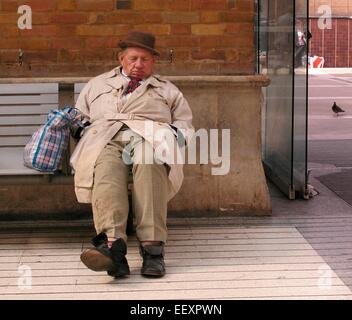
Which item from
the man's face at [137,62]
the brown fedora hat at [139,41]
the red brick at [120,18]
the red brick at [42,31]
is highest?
the red brick at [120,18]

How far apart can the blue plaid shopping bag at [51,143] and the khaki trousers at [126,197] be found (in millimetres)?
390

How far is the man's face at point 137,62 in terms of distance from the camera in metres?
4.88

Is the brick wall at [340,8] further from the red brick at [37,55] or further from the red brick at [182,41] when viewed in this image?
the red brick at [37,55]

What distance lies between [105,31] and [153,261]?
2135 millimetres

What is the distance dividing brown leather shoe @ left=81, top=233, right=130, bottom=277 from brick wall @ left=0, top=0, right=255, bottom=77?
192 cm

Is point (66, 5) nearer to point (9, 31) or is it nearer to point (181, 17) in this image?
point (9, 31)

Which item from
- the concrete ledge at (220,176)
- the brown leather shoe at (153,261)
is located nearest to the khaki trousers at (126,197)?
the brown leather shoe at (153,261)

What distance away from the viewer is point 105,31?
6.01m

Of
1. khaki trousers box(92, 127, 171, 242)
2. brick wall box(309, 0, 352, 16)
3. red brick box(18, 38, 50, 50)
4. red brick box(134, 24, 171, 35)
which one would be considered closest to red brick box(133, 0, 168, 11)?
red brick box(134, 24, 171, 35)

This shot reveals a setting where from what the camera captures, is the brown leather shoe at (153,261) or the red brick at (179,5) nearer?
the brown leather shoe at (153,261)

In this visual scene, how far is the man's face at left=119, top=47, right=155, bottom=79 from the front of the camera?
16.0 ft

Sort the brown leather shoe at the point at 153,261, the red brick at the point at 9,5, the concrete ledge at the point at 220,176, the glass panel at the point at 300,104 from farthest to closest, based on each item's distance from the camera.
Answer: the glass panel at the point at 300,104
the red brick at the point at 9,5
the concrete ledge at the point at 220,176
the brown leather shoe at the point at 153,261

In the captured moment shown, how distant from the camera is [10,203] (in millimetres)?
5852

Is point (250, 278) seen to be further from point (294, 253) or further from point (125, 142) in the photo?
point (125, 142)
